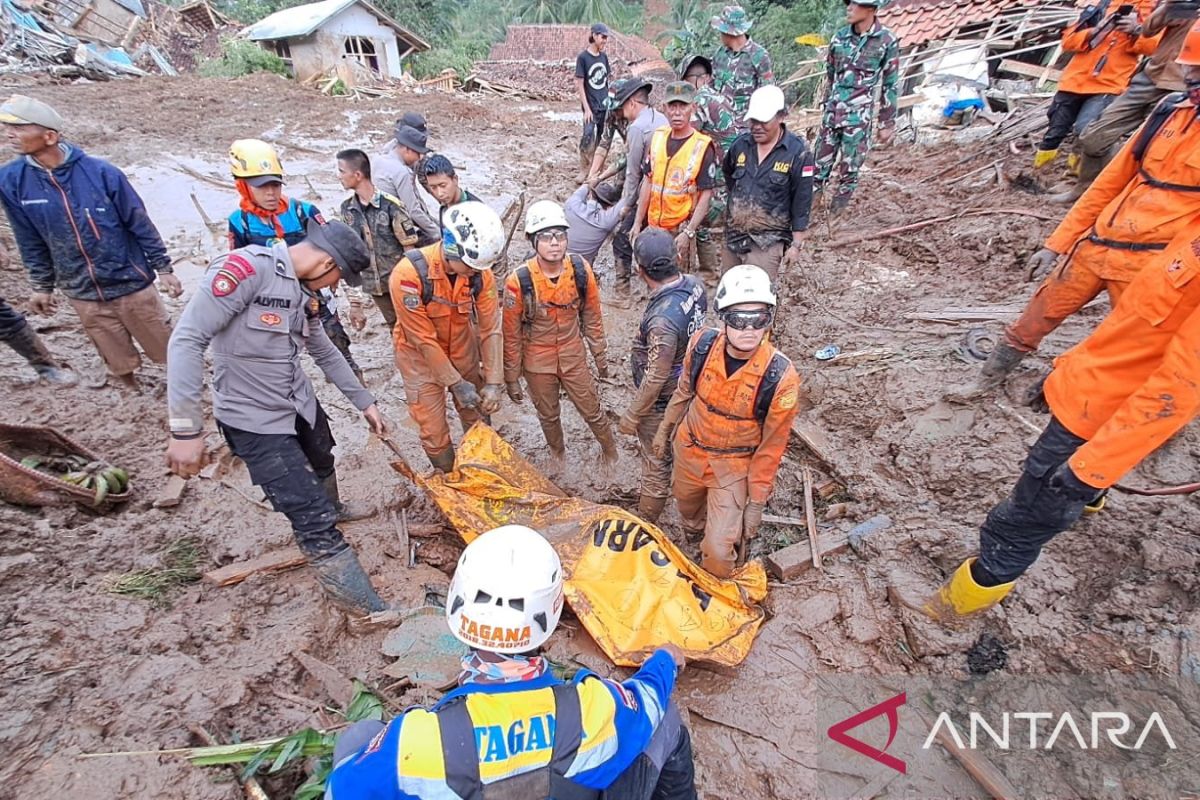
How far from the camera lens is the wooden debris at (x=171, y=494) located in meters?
3.79

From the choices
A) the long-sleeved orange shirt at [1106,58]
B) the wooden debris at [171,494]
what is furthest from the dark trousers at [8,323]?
the long-sleeved orange shirt at [1106,58]

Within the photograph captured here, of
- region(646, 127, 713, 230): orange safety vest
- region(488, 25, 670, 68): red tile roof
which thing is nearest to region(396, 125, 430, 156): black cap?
region(646, 127, 713, 230): orange safety vest

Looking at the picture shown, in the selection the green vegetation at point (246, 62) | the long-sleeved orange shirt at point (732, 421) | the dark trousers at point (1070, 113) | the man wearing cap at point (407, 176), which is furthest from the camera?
the green vegetation at point (246, 62)

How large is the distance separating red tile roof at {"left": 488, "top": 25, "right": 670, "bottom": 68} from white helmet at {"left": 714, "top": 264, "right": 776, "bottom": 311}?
32.8 m

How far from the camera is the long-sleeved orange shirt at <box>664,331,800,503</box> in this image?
9.93 ft

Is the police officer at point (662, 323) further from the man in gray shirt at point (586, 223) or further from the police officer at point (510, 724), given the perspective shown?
the police officer at point (510, 724)

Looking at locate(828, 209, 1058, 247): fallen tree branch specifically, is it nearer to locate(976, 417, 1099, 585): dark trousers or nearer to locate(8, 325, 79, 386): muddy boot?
locate(976, 417, 1099, 585): dark trousers

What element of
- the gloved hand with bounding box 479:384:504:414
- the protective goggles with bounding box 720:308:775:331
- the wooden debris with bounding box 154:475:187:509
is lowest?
the wooden debris with bounding box 154:475:187:509

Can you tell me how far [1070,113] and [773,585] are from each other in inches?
245

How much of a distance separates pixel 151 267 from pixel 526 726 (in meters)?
5.01

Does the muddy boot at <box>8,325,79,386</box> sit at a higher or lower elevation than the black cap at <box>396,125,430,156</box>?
lower

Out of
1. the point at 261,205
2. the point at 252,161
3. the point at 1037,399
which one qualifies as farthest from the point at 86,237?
the point at 1037,399

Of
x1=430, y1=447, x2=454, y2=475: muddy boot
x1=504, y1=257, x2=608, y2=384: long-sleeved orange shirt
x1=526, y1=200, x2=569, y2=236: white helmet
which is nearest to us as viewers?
x1=526, y1=200, x2=569, y2=236: white helmet

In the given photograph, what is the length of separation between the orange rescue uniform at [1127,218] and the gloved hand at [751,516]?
2091mm
